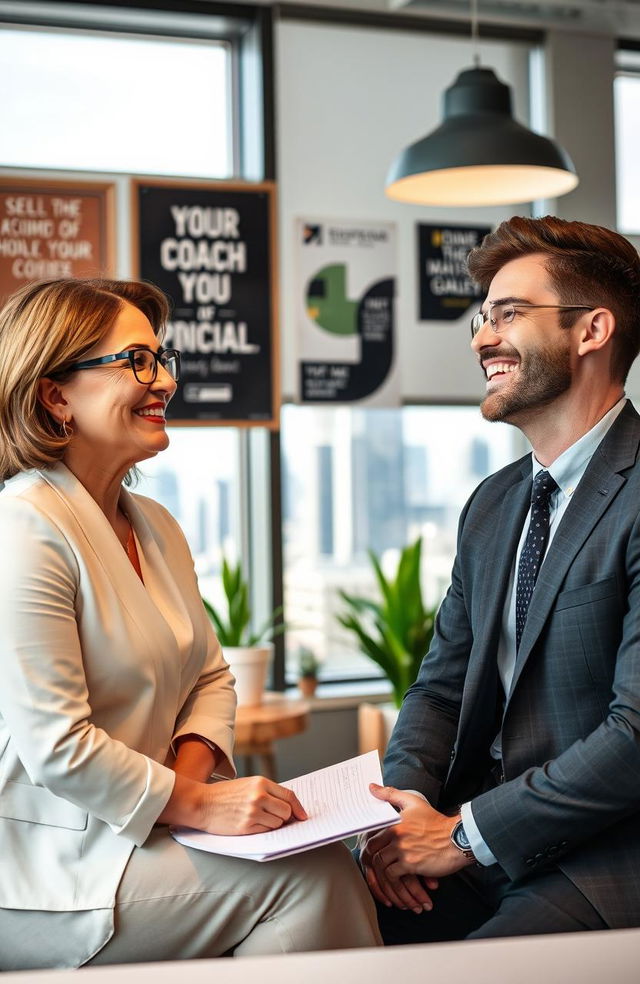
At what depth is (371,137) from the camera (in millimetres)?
5129

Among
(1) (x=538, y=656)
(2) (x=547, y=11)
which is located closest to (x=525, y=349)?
(1) (x=538, y=656)

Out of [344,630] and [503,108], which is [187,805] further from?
[344,630]

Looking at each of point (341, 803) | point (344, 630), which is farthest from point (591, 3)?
point (341, 803)

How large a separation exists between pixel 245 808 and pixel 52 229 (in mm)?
3522

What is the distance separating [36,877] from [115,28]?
4.20 m

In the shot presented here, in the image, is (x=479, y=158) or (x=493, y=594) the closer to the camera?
(x=493, y=594)

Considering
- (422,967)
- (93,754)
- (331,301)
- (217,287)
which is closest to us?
(422,967)

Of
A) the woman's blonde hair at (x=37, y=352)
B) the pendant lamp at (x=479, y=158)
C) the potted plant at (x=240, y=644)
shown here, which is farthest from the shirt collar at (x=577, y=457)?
the potted plant at (x=240, y=644)

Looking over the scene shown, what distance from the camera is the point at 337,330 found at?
5074 mm

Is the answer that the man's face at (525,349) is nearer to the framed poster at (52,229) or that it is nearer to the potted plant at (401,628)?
the potted plant at (401,628)

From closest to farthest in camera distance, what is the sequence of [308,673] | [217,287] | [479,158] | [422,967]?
1. [422,967]
2. [479,158]
3. [217,287]
4. [308,673]

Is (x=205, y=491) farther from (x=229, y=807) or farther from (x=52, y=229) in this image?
(x=229, y=807)

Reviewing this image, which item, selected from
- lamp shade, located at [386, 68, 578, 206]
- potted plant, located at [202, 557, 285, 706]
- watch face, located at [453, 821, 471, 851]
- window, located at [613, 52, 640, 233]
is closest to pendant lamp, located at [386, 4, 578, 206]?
lamp shade, located at [386, 68, 578, 206]

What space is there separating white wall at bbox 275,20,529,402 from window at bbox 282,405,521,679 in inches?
8.0
